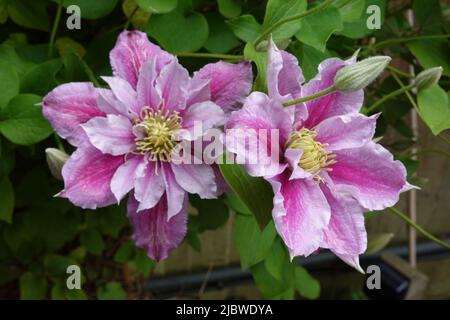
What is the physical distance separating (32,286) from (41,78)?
1.26 feet

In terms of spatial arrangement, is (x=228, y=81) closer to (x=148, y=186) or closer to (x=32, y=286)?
(x=148, y=186)

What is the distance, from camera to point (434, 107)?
514mm

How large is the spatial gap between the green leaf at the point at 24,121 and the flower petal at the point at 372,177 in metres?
0.24

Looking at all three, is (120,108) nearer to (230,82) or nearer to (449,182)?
(230,82)

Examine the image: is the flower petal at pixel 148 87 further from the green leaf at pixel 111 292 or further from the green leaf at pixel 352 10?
the green leaf at pixel 111 292

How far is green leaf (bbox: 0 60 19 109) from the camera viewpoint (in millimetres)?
445

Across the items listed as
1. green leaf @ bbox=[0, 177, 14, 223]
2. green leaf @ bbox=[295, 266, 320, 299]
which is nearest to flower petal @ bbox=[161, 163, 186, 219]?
green leaf @ bbox=[0, 177, 14, 223]

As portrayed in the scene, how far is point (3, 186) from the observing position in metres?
0.53

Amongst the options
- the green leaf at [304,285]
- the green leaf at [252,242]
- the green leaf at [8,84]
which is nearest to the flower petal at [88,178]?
the green leaf at [8,84]

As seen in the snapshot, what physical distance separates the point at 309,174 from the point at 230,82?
0.29 ft

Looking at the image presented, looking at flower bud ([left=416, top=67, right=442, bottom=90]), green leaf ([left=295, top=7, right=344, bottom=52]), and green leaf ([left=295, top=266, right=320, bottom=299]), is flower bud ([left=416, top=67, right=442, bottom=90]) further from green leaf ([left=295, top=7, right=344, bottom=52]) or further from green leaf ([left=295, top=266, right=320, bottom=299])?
green leaf ([left=295, top=266, right=320, bottom=299])

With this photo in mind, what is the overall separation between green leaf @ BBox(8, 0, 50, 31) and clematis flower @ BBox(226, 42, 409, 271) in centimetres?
29

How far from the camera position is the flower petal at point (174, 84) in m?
0.39

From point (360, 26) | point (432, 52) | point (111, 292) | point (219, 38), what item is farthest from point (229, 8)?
point (111, 292)
